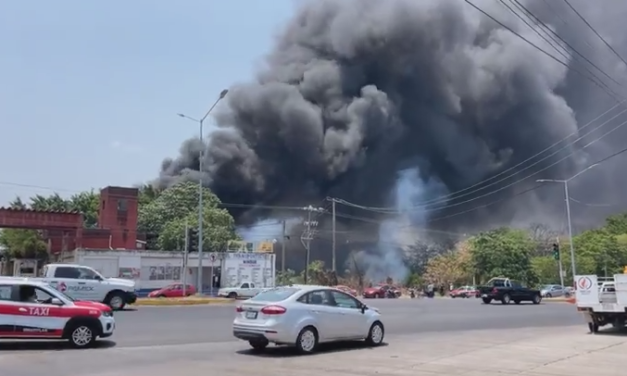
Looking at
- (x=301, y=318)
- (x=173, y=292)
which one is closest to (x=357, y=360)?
(x=301, y=318)

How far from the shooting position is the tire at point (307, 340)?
11984 mm

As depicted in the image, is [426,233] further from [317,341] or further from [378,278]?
[317,341]

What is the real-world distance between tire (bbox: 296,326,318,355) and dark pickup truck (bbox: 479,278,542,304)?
91.5 ft

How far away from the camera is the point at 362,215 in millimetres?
80000

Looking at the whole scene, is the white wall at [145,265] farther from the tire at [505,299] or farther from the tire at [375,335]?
the tire at [375,335]

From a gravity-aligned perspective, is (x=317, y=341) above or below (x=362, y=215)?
below

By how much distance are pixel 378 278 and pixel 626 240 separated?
30.4 m

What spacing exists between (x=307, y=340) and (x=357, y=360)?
1.22 m

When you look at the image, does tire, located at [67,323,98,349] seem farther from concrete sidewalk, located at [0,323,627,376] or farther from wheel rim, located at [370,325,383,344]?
wheel rim, located at [370,325,383,344]

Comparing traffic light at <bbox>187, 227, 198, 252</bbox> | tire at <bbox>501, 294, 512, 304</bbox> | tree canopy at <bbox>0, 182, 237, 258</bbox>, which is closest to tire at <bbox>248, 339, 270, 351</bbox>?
traffic light at <bbox>187, 227, 198, 252</bbox>

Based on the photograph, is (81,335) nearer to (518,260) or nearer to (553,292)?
(553,292)

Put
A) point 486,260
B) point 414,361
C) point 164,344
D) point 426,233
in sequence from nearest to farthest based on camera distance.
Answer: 1. point 414,361
2. point 164,344
3. point 486,260
4. point 426,233

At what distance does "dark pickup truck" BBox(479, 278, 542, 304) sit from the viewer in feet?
125

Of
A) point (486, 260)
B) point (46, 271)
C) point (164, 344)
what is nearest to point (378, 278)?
point (486, 260)
